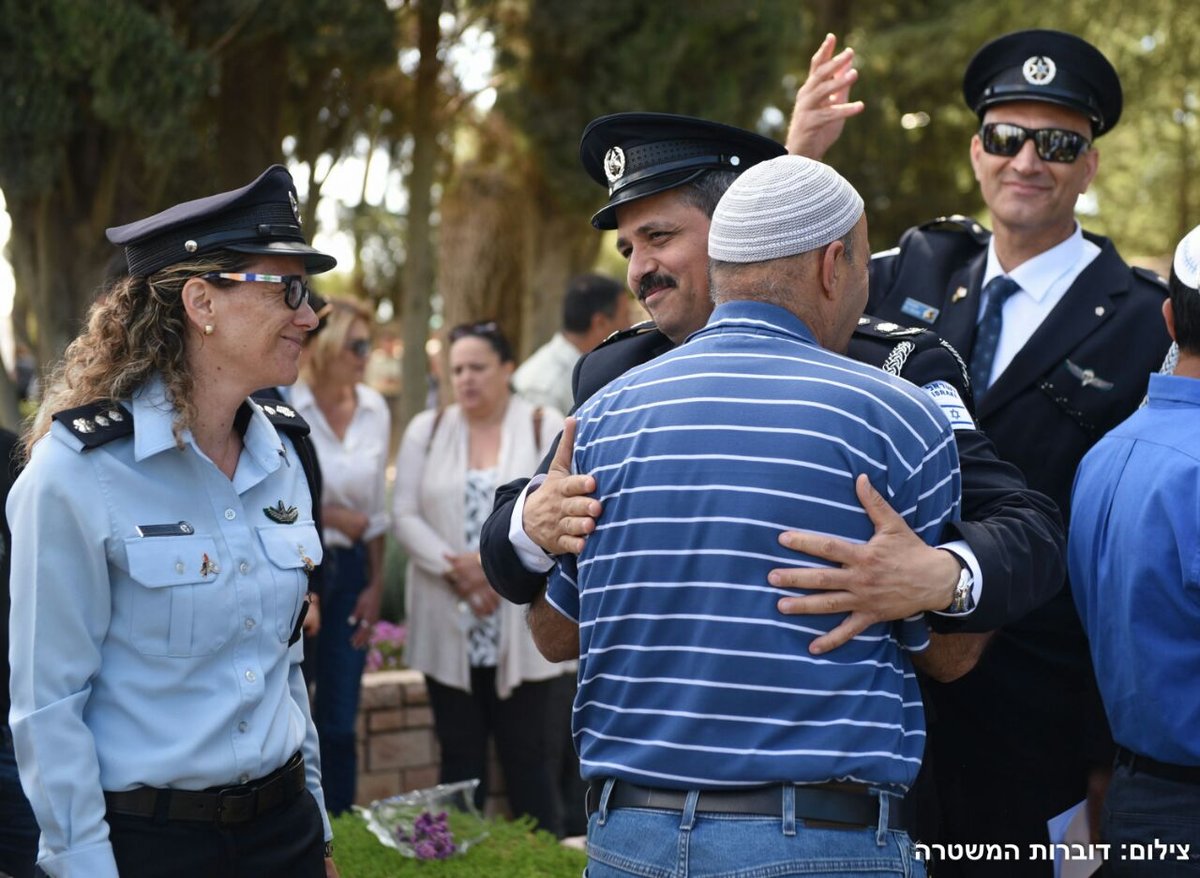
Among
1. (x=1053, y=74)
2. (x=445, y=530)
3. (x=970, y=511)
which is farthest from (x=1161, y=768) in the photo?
(x=445, y=530)

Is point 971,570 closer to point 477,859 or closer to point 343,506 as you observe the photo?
point 477,859

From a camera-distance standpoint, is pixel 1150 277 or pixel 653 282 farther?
pixel 1150 277

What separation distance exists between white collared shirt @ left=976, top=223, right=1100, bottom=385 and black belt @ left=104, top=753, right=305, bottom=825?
205 centimetres

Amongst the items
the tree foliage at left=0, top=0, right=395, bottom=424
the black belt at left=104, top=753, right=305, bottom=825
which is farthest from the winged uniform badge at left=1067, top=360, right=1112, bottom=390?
the tree foliage at left=0, top=0, right=395, bottom=424

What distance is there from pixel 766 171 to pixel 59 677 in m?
1.56

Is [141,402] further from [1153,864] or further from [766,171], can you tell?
[1153,864]

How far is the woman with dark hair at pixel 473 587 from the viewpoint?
5746 millimetres

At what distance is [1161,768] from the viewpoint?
2.80 m

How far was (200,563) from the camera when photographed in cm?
267

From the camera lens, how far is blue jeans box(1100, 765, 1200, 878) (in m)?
2.72

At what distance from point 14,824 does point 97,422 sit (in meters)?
1.36

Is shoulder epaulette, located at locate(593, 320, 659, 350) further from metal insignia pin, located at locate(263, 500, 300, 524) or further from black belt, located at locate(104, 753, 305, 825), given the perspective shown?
black belt, located at locate(104, 753, 305, 825)

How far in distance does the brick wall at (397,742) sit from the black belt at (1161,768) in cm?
395

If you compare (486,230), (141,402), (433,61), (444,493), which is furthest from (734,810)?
(486,230)
